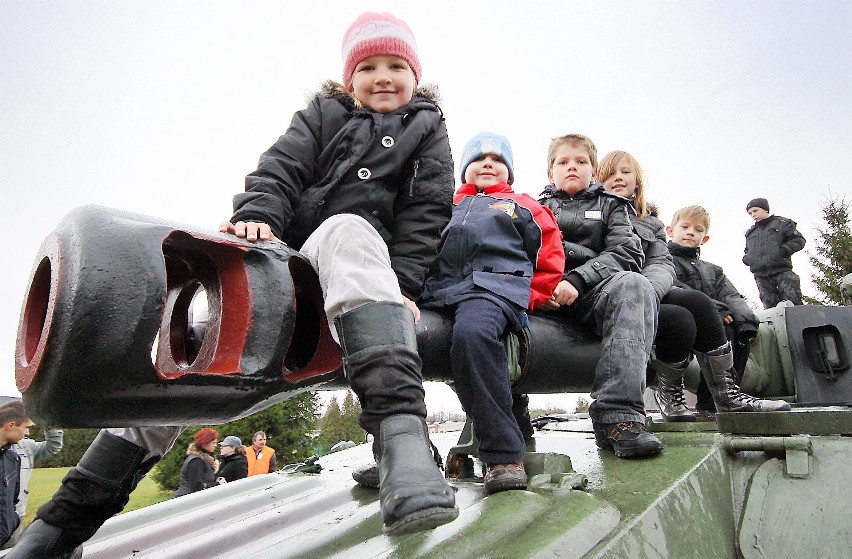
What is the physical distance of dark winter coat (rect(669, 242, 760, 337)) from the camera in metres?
3.99

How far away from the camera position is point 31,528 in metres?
1.91

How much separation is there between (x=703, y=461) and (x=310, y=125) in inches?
64.3

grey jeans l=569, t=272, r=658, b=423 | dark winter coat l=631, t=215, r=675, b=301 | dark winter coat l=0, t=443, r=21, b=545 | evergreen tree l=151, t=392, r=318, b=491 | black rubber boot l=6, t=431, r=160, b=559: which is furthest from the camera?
evergreen tree l=151, t=392, r=318, b=491

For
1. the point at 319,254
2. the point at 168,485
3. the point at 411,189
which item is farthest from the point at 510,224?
the point at 168,485

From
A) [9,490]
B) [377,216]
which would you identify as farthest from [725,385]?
[9,490]

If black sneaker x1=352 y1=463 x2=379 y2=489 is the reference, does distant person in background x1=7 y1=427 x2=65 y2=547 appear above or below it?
below

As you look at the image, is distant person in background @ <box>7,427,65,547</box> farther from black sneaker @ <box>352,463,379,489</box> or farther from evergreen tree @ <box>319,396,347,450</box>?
evergreen tree @ <box>319,396,347,450</box>

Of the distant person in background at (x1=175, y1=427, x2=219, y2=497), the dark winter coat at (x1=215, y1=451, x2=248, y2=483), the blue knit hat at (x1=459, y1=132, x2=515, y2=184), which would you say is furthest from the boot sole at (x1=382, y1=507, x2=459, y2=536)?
the dark winter coat at (x1=215, y1=451, x2=248, y2=483)

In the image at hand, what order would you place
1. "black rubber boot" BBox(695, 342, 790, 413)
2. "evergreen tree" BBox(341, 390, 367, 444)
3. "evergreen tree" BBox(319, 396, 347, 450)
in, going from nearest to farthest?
"black rubber boot" BBox(695, 342, 790, 413) < "evergreen tree" BBox(319, 396, 347, 450) < "evergreen tree" BBox(341, 390, 367, 444)

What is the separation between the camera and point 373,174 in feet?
7.15

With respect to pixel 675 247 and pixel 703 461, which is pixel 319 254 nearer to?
pixel 703 461

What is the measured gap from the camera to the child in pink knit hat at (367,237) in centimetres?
161

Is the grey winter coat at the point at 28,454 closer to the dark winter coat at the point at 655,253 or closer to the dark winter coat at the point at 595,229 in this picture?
the dark winter coat at the point at 595,229

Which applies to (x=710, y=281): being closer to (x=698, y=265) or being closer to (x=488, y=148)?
(x=698, y=265)
